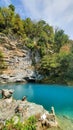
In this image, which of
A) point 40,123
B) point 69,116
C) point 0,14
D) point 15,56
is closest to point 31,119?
point 40,123

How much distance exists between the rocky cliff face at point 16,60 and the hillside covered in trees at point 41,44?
120 centimetres

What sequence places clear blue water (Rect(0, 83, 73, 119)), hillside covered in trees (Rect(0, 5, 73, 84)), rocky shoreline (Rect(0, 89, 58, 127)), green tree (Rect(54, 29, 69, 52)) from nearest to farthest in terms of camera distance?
rocky shoreline (Rect(0, 89, 58, 127)) < clear blue water (Rect(0, 83, 73, 119)) < hillside covered in trees (Rect(0, 5, 73, 84)) < green tree (Rect(54, 29, 69, 52))

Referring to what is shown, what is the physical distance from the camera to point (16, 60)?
4503 centimetres

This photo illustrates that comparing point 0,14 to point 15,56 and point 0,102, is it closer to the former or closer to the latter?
point 15,56

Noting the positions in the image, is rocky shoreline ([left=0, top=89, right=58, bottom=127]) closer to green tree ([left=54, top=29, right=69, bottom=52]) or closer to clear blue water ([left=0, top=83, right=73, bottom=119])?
clear blue water ([left=0, top=83, right=73, bottom=119])

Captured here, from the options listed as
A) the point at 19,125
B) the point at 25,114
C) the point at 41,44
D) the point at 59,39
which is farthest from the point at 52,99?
the point at 59,39

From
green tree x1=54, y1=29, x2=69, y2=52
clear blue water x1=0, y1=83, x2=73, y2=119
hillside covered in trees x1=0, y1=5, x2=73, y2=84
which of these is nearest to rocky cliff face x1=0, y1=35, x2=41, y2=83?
hillside covered in trees x1=0, y1=5, x2=73, y2=84

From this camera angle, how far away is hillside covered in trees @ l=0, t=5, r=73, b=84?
42812mm

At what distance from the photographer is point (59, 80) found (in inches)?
1687

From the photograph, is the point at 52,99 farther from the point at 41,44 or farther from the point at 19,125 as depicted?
the point at 41,44

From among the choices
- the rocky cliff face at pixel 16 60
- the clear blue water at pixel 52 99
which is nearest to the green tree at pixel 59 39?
the rocky cliff face at pixel 16 60

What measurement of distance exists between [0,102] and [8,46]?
31.0 m

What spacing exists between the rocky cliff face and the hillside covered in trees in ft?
3.92

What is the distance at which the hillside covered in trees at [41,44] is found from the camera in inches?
1686
